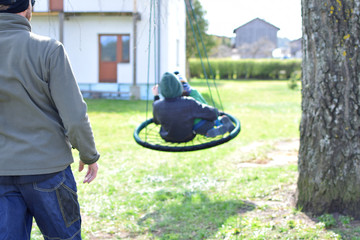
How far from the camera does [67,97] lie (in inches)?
76.6

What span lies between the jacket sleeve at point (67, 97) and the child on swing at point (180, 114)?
2.63 m

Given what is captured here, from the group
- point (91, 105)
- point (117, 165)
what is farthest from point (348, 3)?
point (91, 105)

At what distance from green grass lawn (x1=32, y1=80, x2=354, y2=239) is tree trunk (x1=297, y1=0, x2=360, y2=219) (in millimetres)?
325

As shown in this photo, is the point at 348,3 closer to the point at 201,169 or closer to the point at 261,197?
the point at 261,197

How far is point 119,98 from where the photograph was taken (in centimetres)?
1562

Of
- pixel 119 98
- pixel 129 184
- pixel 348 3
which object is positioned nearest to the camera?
pixel 348 3

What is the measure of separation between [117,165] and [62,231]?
4.30 meters

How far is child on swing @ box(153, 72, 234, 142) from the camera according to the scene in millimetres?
4609

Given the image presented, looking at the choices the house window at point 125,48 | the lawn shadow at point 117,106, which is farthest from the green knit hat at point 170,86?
the house window at point 125,48

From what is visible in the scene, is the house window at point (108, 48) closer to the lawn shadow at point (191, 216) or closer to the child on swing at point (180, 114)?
the child on swing at point (180, 114)

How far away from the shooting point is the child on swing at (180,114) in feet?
15.1

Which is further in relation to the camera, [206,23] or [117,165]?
[206,23]

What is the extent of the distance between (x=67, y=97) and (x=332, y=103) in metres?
2.39

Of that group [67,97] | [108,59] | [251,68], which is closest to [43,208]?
[67,97]
